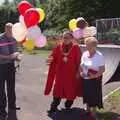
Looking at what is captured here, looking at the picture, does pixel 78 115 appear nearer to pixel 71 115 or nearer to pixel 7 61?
pixel 71 115

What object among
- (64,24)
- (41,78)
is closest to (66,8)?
(64,24)

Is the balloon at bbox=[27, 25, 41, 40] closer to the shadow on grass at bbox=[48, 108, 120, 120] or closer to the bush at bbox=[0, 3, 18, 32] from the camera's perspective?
the shadow on grass at bbox=[48, 108, 120, 120]

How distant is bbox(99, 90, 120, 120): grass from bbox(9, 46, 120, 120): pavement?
50cm

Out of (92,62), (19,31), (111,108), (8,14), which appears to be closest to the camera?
(19,31)

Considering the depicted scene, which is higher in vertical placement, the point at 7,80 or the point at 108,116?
the point at 7,80

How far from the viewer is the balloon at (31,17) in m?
8.69

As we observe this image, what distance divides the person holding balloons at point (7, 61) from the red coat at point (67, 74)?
2.64 ft

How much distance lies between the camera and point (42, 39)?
8945 mm

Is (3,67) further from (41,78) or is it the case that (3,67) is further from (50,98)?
(41,78)

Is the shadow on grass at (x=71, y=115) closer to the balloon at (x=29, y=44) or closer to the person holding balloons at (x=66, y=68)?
the person holding balloons at (x=66, y=68)

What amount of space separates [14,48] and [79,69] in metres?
1.34

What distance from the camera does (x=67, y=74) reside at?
9.56 m

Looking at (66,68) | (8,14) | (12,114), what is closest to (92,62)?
(66,68)

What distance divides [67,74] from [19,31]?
1.49 m
